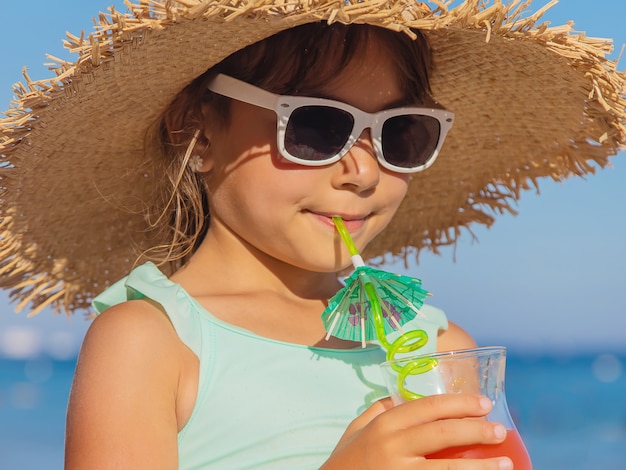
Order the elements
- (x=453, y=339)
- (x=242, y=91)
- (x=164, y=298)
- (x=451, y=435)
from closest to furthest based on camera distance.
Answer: (x=451, y=435) → (x=164, y=298) → (x=242, y=91) → (x=453, y=339)

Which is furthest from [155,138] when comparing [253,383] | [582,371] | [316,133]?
[582,371]

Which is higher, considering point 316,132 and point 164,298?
point 316,132

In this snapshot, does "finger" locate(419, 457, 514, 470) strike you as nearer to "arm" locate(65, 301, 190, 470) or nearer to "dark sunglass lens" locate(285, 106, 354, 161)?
"arm" locate(65, 301, 190, 470)

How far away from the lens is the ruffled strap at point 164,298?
6.27ft

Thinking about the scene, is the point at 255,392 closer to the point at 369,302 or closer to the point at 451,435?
the point at 369,302

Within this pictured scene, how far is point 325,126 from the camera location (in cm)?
200

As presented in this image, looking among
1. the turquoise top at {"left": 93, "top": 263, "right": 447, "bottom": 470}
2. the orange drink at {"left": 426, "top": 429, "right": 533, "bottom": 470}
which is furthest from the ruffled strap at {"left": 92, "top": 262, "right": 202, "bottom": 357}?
the orange drink at {"left": 426, "top": 429, "right": 533, "bottom": 470}

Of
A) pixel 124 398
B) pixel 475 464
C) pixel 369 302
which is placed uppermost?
pixel 369 302

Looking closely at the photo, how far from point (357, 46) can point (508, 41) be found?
32cm

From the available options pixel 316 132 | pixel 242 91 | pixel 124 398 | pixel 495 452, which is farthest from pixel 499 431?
pixel 242 91

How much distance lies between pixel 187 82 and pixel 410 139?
0.50m

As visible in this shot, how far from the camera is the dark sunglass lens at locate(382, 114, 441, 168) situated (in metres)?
2.09

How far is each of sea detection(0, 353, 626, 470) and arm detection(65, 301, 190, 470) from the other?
6429 mm

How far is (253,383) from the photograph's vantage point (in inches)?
76.6
